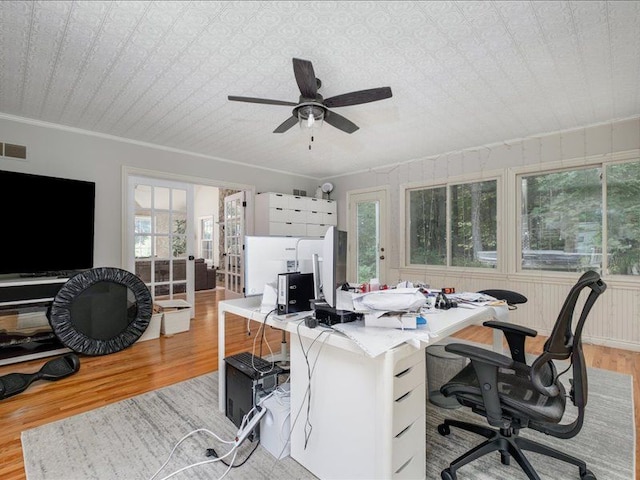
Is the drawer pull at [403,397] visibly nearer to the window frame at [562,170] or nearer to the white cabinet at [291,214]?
the window frame at [562,170]

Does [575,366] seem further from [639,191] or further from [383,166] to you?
[383,166]

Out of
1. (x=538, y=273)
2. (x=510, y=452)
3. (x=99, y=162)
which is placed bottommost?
(x=510, y=452)

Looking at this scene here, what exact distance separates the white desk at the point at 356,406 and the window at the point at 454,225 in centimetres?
302

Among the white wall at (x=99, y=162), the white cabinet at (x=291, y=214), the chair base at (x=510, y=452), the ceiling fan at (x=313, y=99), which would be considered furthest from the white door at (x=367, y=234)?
the chair base at (x=510, y=452)

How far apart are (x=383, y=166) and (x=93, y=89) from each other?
398 centimetres

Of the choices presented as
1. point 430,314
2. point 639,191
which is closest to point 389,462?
point 430,314

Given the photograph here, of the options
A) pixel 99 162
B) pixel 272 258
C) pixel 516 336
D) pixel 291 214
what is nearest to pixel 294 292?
pixel 272 258

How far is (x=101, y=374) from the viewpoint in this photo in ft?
8.77

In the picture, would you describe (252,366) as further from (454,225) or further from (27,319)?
(454,225)

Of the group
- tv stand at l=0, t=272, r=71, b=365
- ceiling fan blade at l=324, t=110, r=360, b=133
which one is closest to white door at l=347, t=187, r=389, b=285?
ceiling fan blade at l=324, t=110, r=360, b=133

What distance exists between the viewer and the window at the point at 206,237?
9262mm

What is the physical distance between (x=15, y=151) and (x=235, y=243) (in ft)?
9.85

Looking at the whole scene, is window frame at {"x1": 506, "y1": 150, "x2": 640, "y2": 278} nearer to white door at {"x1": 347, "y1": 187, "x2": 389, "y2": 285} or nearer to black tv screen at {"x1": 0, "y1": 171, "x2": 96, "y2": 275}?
white door at {"x1": 347, "y1": 187, "x2": 389, "y2": 285}

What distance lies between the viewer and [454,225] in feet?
14.9
